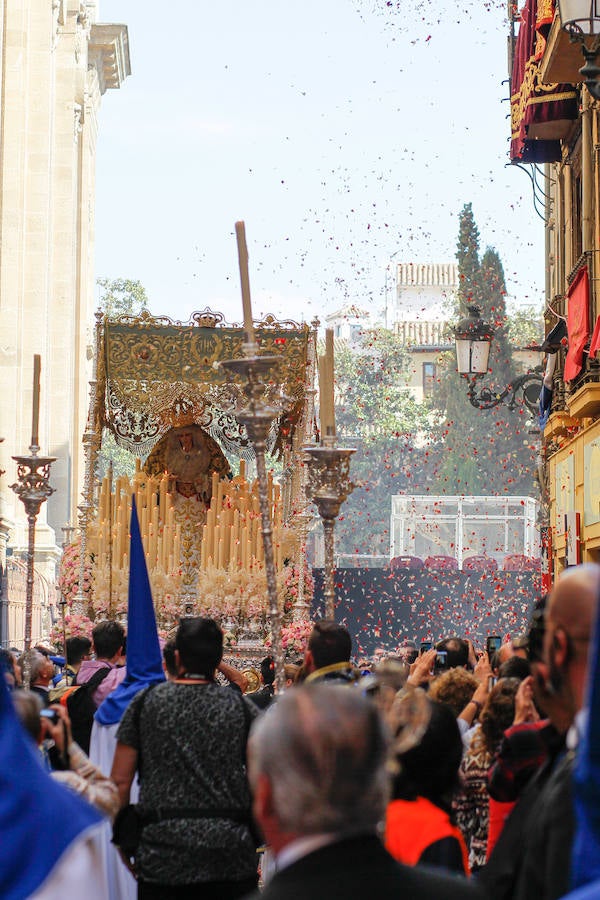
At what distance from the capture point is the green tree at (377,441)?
67.0 metres

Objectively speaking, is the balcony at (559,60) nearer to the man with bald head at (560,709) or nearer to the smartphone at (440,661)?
the smartphone at (440,661)

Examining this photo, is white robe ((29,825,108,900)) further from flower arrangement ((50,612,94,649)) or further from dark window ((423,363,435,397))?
dark window ((423,363,435,397))

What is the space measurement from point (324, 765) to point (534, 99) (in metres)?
16.8

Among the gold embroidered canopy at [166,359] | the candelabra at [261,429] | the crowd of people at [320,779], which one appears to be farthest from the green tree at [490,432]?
the crowd of people at [320,779]

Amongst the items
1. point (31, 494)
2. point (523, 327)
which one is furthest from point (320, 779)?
point (523, 327)

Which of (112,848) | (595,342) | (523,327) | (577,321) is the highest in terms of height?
A: (523,327)

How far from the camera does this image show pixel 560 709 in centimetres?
329

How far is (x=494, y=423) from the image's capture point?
6209 cm

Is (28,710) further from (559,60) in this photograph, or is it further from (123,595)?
(559,60)

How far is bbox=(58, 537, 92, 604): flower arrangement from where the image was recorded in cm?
1562

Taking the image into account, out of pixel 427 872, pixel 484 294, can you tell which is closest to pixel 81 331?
pixel 484 294

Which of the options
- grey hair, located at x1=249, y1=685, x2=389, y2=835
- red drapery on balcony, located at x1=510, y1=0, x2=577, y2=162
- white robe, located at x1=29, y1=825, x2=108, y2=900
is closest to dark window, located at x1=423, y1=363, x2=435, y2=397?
red drapery on balcony, located at x1=510, y1=0, x2=577, y2=162

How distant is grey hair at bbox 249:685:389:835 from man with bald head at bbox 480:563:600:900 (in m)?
0.40

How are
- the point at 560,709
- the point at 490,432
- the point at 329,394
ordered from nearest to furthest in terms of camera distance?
1. the point at 560,709
2. the point at 329,394
3. the point at 490,432
